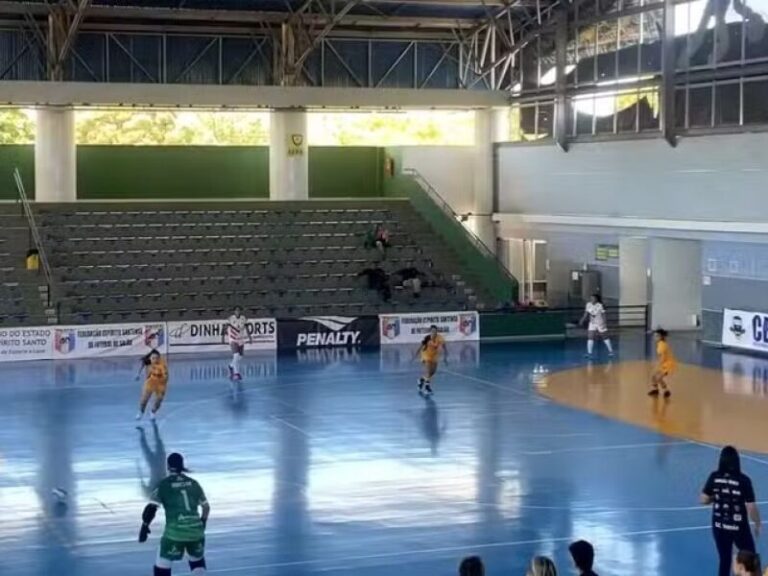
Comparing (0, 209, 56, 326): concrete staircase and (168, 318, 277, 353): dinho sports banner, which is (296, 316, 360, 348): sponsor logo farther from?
(0, 209, 56, 326): concrete staircase

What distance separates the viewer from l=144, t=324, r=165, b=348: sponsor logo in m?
41.6

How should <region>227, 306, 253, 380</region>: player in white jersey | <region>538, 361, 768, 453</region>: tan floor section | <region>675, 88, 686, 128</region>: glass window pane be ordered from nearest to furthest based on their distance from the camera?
<region>538, 361, 768, 453</region>: tan floor section, <region>227, 306, 253, 380</region>: player in white jersey, <region>675, 88, 686, 128</region>: glass window pane

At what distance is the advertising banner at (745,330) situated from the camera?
135 ft

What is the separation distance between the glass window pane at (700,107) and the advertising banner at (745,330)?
596 cm

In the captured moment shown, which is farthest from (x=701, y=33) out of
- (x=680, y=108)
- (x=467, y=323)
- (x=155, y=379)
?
(x=155, y=379)

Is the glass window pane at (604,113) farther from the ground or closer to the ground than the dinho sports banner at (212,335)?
farther from the ground

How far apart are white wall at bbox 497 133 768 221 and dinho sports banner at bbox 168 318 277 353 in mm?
13316

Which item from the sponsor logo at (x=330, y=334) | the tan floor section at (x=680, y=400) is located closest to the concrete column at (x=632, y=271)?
the tan floor section at (x=680, y=400)

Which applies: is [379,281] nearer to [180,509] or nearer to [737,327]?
[737,327]

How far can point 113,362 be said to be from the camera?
4003 centimetres

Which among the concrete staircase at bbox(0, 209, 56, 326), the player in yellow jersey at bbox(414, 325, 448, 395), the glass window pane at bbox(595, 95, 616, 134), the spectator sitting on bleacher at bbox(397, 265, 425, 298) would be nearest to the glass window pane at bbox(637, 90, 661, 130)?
the glass window pane at bbox(595, 95, 616, 134)

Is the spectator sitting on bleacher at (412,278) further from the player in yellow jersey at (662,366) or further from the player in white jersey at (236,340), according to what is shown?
the player in yellow jersey at (662,366)

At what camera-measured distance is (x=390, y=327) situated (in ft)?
146

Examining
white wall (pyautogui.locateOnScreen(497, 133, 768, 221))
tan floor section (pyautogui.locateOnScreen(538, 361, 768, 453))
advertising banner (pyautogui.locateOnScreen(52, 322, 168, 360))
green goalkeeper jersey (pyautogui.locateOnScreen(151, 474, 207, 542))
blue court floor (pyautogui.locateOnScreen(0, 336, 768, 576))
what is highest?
white wall (pyautogui.locateOnScreen(497, 133, 768, 221))
